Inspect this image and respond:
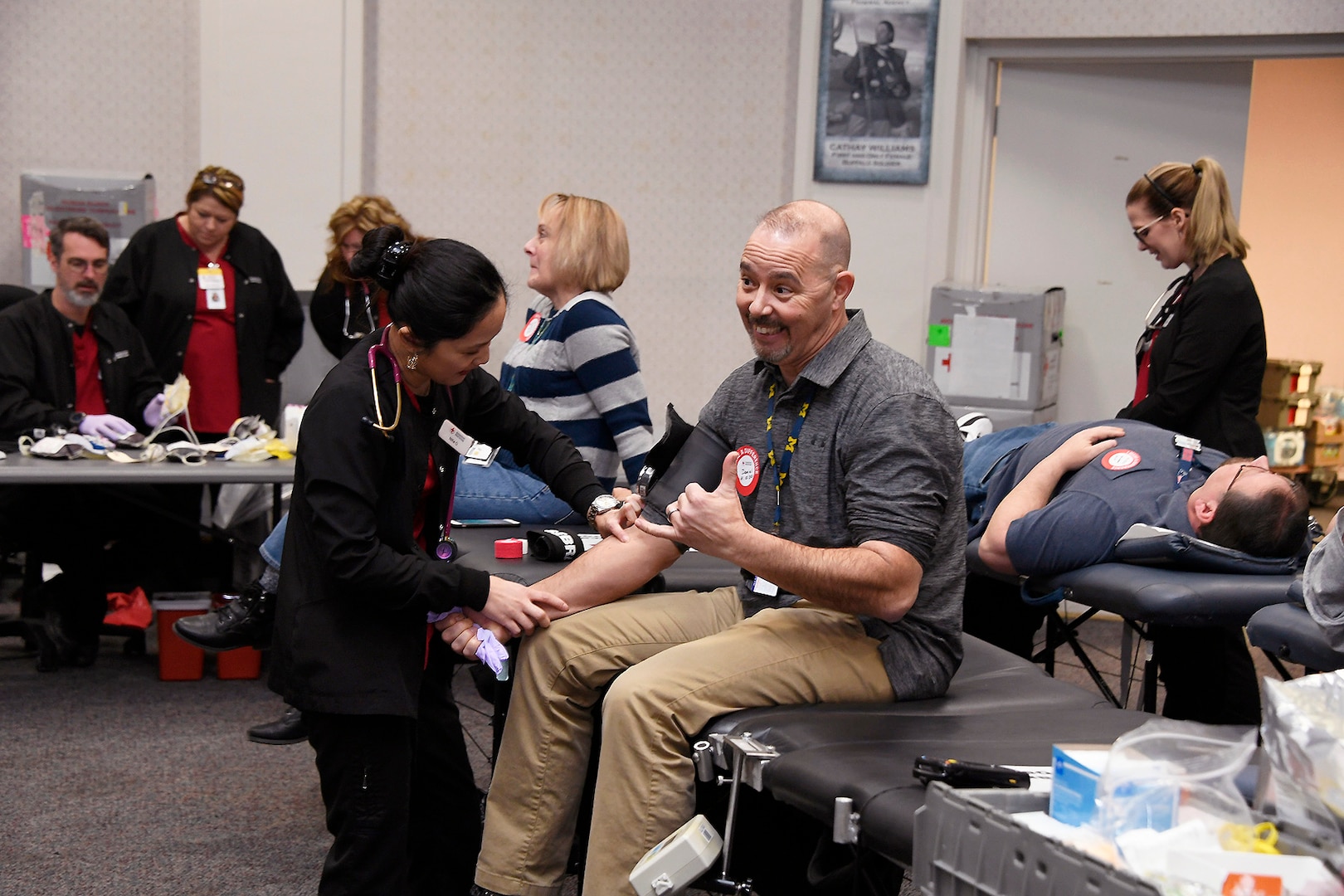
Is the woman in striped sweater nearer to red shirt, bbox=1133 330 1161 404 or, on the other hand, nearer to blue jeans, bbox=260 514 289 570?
blue jeans, bbox=260 514 289 570

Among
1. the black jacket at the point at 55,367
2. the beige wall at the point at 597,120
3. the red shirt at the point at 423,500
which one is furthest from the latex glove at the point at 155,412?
the red shirt at the point at 423,500

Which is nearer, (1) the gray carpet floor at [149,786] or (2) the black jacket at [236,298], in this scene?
(1) the gray carpet floor at [149,786]

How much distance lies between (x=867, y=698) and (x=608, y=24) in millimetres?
4273

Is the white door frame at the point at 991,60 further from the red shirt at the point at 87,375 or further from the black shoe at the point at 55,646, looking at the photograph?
the black shoe at the point at 55,646

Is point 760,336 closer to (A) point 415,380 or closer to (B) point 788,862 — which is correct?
(A) point 415,380

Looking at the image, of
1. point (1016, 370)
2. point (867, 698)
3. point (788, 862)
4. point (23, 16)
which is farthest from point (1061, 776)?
point (23, 16)

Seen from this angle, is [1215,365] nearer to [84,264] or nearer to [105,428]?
[105,428]

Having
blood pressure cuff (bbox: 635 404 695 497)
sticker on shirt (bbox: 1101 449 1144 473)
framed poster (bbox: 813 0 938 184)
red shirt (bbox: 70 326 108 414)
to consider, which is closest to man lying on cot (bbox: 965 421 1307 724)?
sticker on shirt (bbox: 1101 449 1144 473)

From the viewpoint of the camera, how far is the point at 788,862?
2.12 meters

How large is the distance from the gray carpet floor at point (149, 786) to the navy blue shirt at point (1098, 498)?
4.04 ft

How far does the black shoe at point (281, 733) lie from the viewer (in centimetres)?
330

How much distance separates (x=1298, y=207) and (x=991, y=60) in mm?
3685

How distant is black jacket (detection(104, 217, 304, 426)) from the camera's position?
4578mm

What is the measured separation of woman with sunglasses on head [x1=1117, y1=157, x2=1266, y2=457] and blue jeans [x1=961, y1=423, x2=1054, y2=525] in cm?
41
